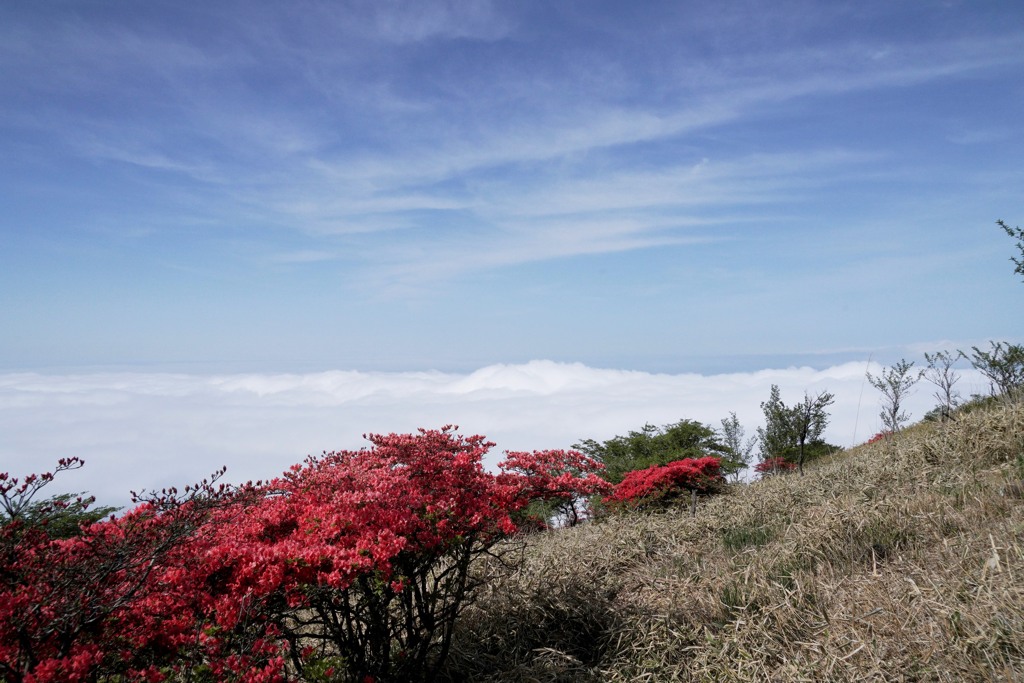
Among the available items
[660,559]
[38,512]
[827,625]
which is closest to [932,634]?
[827,625]

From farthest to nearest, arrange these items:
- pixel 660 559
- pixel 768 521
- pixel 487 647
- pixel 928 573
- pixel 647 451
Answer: pixel 647 451, pixel 768 521, pixel 660 559, pixel 487 647, pixel 928 573

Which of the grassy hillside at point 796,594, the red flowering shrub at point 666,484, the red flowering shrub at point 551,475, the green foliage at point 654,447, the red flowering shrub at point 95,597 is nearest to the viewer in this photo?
the red flowering shrub at point 95,597

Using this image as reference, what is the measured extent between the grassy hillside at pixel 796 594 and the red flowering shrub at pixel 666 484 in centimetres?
240

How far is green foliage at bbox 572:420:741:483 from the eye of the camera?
21141mm

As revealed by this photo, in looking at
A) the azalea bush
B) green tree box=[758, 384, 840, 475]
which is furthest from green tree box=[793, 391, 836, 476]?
the azalea bush

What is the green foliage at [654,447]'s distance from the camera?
2114 centimetres

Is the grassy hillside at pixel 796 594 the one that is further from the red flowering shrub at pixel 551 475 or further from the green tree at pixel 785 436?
the green tree at pixel 785 436

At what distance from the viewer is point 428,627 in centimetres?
689

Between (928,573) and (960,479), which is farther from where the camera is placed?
(960,479)

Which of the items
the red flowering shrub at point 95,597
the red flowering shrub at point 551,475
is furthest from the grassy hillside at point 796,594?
the red flowering shrub at point 95,597

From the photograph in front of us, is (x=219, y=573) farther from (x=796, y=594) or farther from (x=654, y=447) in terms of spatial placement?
(x=654, y=447)

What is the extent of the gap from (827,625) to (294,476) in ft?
17.5

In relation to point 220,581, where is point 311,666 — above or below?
below

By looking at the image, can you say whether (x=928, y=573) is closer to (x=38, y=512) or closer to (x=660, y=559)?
(x=660, y=559)
